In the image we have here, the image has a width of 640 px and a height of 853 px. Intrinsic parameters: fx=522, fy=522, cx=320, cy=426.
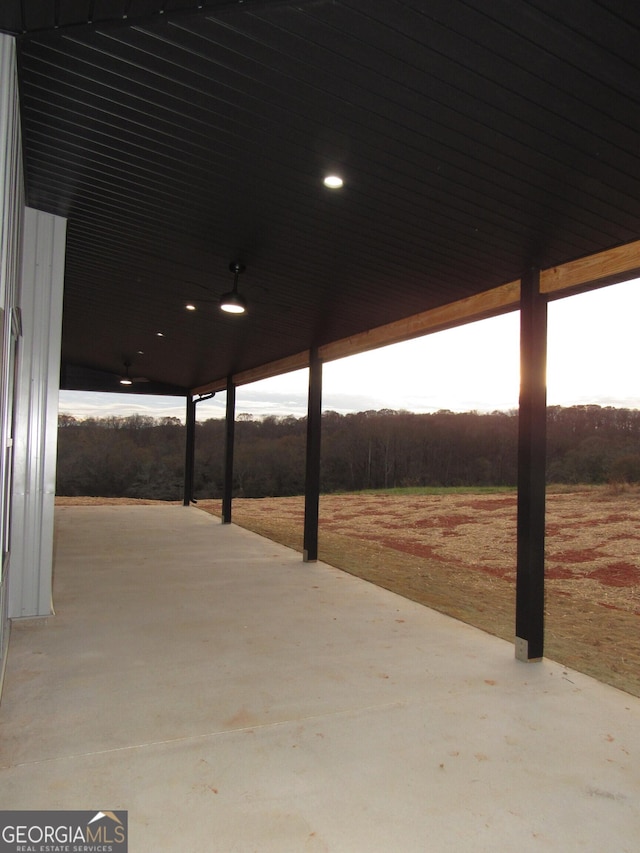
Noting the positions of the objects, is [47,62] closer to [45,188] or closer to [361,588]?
[45,188]

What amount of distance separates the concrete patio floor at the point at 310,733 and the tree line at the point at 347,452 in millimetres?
12678

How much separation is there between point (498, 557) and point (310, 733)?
290 inches

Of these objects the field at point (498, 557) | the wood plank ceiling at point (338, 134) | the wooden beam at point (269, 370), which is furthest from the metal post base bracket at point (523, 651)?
the wooden beam at point (269, 370)

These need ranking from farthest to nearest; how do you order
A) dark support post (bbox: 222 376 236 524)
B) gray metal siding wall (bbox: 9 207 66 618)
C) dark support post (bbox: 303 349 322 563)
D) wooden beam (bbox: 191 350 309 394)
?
dark support post (bbox: 222 376 236 524), wooden beam (bbox: 191 350 309 394), dark support post (bbox: 303 349 322 563), gray metal siding wall (bbox: 9 207 66 618)

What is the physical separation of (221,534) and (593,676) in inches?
252

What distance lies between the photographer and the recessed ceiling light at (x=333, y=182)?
2.69 meters

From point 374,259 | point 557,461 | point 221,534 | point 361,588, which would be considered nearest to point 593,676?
point 361,588

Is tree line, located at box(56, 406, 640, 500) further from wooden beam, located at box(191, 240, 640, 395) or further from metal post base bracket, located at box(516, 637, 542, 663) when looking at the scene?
metal post base bracket, located at box(516, 637, 542, 663)

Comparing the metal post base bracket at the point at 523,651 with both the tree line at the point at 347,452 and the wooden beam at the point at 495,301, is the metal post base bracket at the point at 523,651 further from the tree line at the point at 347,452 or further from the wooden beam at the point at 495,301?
the tree line at the point at 347,452

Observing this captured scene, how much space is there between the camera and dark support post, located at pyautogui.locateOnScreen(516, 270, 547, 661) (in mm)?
3465

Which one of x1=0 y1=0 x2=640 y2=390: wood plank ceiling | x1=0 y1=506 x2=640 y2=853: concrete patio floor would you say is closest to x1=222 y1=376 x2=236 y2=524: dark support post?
x1=0 y1=506 x2=640 y2=853: concrete patio floor

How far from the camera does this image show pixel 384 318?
5.14 m

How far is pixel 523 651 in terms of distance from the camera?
3438 mm

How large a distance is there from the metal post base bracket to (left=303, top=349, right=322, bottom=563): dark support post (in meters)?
3.38
